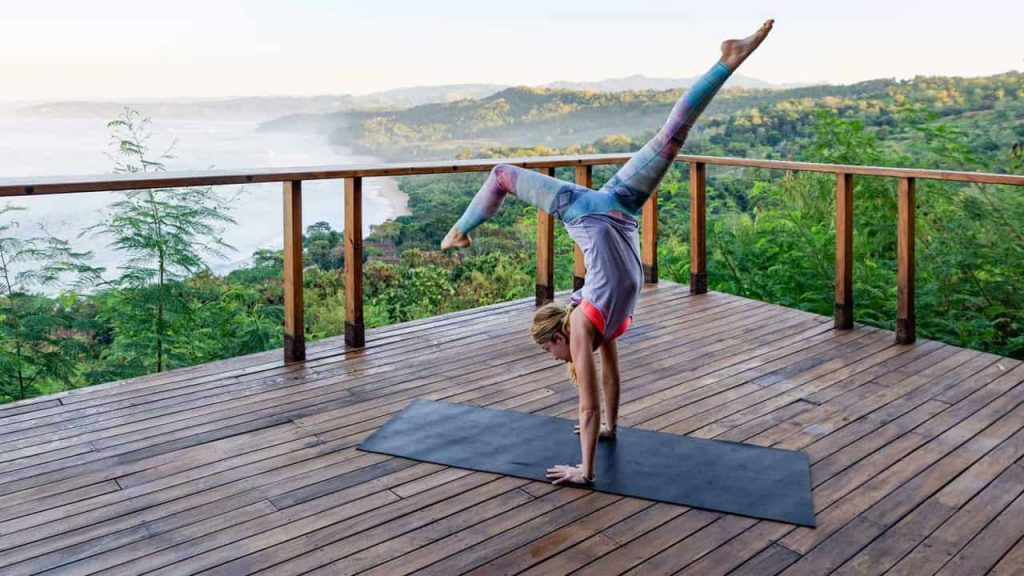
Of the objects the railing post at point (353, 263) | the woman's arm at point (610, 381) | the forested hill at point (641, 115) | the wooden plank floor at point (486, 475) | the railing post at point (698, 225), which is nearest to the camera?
the wooden plank floor at point (486, 475)

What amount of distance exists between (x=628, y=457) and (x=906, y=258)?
2.22 m

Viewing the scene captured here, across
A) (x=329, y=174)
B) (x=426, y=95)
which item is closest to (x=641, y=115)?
(x=426, y=95)

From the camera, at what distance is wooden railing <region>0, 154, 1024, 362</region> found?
3400 mm

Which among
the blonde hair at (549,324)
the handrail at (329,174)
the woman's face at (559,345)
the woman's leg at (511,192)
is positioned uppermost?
the handrail at (329,174)

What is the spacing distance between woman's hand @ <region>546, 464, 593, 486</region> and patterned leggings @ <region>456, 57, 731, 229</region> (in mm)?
787

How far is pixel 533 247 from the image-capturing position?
759 cm

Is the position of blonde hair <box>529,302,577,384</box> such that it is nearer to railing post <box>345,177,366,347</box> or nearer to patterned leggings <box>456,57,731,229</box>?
patterned leggings <box>456,57,731,229</box>

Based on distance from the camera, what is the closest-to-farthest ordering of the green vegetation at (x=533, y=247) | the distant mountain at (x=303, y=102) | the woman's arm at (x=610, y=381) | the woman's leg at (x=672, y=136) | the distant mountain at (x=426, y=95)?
the woman's leg at (x=672, y=136)
the woman's arm at (x=610, y=381)
the green vegetation at (x=533, y=247)
the distant mountain at (x=303, y=102)
the distant mountain at (x=426, y=95)

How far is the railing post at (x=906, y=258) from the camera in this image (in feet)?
14.1

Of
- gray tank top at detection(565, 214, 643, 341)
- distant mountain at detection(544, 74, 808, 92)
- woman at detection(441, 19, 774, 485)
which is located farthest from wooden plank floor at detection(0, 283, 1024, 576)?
distant mountain at detection(544, 74, 808, 92)

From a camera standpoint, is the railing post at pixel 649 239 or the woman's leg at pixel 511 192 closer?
the woman's leg at pixel 511 192

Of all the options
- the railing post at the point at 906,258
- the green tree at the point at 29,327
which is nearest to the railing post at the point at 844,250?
the railing post at the point at 906,258

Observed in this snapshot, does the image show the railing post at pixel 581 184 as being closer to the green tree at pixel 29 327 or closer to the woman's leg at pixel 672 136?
the woman's leg at pixel 672 136

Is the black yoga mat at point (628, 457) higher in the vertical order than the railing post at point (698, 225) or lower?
lower
